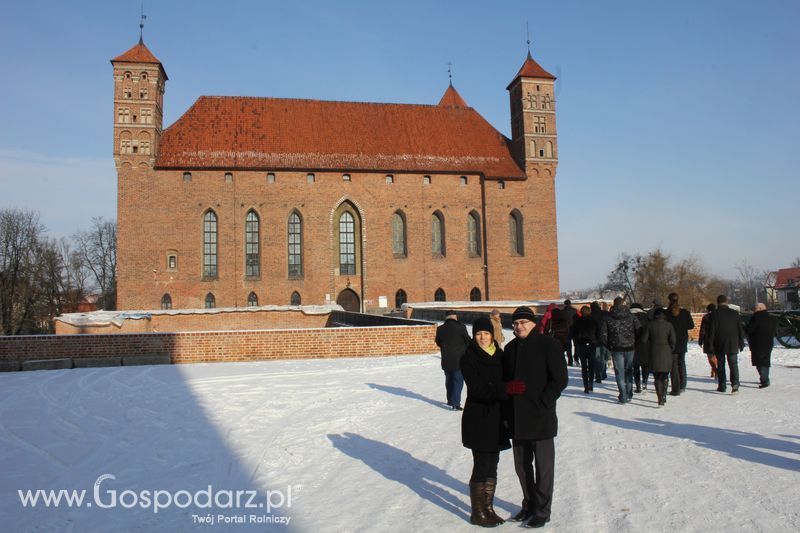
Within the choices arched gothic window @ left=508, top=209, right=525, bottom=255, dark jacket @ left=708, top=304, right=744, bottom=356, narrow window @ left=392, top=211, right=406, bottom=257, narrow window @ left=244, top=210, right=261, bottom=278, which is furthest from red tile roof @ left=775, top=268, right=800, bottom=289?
dark jacket @ left=708, top=304, right=744, bottom=356

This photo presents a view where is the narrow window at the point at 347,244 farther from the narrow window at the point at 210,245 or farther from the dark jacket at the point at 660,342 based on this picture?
the dark jacket at the point at 660,342

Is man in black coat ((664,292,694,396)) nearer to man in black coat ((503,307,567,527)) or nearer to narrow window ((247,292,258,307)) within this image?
man in black coat ((503,307,567,527))

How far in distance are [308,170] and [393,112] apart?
8093 mm

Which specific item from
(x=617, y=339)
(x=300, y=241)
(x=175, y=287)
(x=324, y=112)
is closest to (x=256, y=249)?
(x=300, y=241)

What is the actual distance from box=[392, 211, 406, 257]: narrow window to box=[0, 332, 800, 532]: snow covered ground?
2629 centimetres

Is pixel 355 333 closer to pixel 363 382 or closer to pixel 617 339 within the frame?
pixel 363 382

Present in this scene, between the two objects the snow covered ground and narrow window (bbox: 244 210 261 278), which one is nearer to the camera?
the snow covered ground

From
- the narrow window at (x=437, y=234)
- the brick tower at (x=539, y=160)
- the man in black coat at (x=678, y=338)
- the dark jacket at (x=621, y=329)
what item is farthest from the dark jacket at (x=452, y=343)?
the brick tower at (x=539, y=160)

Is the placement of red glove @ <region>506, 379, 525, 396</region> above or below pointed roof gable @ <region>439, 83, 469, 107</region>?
below

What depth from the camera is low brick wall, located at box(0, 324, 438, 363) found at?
1349 cm

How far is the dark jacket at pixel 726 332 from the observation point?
29.6 ft

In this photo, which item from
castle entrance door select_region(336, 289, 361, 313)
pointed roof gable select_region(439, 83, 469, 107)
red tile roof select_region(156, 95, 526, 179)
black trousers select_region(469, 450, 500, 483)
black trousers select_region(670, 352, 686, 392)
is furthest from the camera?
pointed roof gable select_region(439, 83, 469, 107)

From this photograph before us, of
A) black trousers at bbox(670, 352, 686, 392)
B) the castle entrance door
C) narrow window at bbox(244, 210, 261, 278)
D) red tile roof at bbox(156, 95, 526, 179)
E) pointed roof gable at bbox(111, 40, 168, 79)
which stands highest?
pointed roof gable at bbox(111, 40, 168, 79)

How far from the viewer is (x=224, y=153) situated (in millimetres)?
34594
